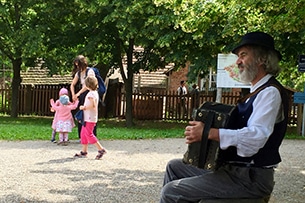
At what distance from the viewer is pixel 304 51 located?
48.0 feet

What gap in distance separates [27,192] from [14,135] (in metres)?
7.35

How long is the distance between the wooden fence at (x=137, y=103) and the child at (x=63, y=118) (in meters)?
11.6

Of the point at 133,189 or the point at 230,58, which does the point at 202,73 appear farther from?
the point at 133,189

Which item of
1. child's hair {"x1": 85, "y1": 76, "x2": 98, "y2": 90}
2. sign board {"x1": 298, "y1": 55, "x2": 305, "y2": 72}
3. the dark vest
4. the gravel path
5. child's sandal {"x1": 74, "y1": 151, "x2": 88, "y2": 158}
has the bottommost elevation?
the gravel path

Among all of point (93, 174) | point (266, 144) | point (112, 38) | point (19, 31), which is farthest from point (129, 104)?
point (266, 144)

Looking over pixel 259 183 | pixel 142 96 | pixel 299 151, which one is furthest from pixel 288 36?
pixel 142 96

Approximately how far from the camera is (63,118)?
449 inches

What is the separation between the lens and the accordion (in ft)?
10.7

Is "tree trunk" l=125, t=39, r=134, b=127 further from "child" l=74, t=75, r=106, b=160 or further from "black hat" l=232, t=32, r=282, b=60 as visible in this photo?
"black hat" l=232, t=32, r=282, b=60

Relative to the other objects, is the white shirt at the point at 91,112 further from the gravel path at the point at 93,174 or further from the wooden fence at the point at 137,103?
the wooden fence at the point at 137,103

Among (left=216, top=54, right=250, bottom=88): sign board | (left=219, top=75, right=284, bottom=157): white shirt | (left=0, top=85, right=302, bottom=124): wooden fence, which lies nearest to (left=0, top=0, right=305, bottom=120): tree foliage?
(left=216, top=54, right=250, bottom=88): sign board

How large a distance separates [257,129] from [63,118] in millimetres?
8643

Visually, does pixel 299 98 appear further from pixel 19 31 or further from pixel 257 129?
pixel 257 129

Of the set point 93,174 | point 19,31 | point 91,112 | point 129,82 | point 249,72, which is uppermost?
point 19,31
